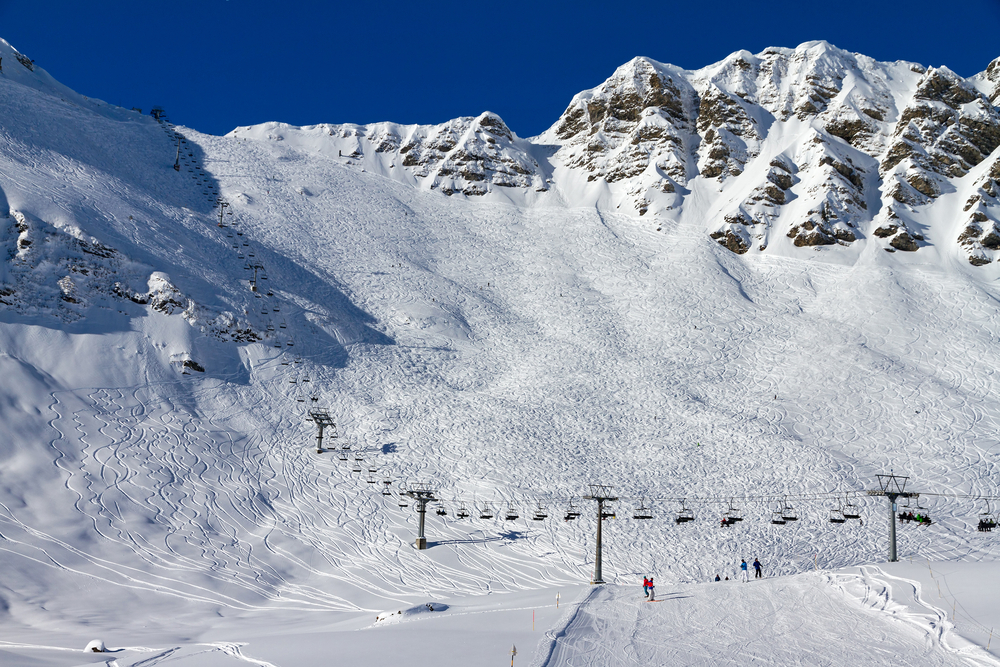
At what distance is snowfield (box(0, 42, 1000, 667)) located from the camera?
22.5 meters

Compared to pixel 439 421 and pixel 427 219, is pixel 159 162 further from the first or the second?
pixel 439 421

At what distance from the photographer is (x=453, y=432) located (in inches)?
1694

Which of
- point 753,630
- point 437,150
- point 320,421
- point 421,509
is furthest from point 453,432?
point 437,150

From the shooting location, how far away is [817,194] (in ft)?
256

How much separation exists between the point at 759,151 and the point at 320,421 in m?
73.5

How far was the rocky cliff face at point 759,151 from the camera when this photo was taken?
76.6m

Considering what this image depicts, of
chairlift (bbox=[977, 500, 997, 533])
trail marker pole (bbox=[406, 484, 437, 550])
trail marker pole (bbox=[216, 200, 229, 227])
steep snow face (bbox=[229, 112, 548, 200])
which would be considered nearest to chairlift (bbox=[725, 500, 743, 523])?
chairlift (bbox=[977, 500, 997, 533])

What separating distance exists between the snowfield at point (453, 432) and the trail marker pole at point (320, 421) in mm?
948

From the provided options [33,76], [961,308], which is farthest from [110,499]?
[33,76]

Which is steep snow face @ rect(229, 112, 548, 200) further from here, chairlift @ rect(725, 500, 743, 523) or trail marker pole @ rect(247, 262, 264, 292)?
chairlift @ rect(725, 500, 743, 523)

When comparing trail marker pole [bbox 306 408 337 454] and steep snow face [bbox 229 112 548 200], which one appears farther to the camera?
steep snow face [bbox 229 112 548 200]

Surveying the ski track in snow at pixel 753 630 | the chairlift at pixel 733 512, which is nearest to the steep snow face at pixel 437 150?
the chairlift at pixel 733 512

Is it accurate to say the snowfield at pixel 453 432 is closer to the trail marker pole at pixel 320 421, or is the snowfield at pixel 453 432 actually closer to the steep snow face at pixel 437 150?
the trail marker pole at pixel 320 421

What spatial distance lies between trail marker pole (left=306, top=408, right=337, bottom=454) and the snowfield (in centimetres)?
95
